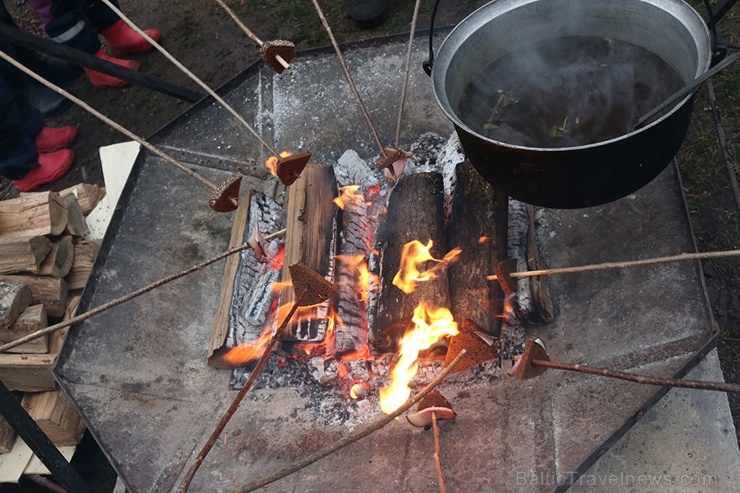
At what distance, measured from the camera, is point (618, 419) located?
2.32 m

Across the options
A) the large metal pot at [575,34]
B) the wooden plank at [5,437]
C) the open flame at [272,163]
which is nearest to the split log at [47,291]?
the wooden plank at [5,437]

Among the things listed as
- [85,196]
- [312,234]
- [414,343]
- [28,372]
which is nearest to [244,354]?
[312,234]

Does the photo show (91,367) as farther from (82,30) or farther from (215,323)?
(82,30)

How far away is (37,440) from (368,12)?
3956mm

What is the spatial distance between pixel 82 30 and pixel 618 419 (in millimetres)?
4930

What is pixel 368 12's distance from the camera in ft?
17.5

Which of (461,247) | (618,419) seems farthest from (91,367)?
(618,419)

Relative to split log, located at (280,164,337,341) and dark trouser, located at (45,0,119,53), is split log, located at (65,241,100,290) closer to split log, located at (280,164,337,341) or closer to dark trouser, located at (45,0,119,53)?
split log, located at (280,164,337,341)

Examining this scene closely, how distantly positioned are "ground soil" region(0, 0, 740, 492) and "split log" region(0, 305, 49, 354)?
2.07 feet

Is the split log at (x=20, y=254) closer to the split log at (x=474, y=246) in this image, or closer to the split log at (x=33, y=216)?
the split log at (x=33, y=216)

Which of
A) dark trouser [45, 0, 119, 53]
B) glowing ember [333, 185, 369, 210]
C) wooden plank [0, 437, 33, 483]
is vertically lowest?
wooden plank [0, 437, 33, 483]

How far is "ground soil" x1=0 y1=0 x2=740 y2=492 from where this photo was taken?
3801mm

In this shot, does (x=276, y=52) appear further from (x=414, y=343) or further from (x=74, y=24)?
(x=74, y=24)

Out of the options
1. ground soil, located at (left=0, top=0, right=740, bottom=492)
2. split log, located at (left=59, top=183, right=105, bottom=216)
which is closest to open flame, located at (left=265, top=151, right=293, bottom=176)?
split log, located at (left=59, top=183, right=105, bottom=216)
